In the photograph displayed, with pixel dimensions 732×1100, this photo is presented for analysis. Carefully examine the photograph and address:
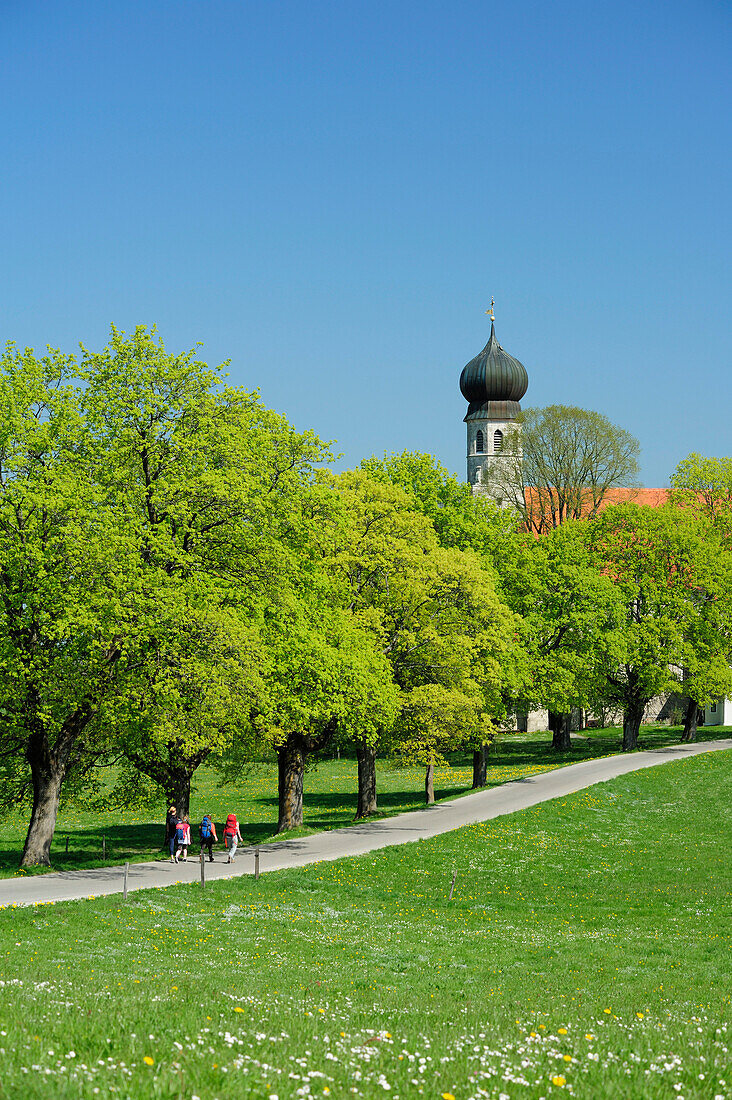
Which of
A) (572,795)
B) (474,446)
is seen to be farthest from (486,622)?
(474,446)

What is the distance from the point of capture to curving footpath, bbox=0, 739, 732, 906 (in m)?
27.0

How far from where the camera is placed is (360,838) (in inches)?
1432

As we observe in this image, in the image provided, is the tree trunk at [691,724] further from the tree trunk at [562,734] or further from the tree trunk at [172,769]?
the tree trunk at [172,769]

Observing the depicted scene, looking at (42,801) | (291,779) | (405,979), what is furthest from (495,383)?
(405,979)

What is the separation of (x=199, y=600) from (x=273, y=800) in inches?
1157

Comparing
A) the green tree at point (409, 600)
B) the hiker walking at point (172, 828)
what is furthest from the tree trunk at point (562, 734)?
the hiker walking at point (172, 828)

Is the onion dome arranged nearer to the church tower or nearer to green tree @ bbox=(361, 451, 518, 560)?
the church tower

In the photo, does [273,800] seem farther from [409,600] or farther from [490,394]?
[490,394]

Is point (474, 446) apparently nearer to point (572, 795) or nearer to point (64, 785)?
point (572, 795)

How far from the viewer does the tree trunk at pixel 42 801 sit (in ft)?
100

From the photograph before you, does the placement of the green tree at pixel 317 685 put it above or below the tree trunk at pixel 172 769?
above

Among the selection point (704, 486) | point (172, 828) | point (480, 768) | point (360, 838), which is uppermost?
point (704, 486)

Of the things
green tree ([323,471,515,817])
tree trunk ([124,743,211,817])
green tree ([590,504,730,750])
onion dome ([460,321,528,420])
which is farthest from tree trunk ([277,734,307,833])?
onion dome ([460,321,528,420])

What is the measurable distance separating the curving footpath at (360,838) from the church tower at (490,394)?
5482 centimetres
